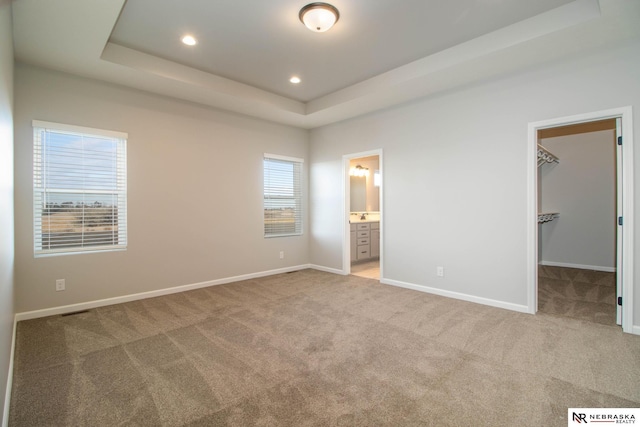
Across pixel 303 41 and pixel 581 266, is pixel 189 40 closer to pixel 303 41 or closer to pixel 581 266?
pixel 303 41

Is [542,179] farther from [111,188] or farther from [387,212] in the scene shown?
[111,188]

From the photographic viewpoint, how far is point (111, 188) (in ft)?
12.2

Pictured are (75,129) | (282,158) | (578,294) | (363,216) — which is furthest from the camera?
(363,216)

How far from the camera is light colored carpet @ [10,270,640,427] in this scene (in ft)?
5.82

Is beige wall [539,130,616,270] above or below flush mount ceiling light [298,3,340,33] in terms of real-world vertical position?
below

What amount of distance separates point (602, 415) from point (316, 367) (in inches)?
69.7

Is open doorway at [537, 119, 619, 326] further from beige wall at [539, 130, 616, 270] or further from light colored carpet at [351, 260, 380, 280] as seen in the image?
light colored carpet at [351, 260, 380, 280]

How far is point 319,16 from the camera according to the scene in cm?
258

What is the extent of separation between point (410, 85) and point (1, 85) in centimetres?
375

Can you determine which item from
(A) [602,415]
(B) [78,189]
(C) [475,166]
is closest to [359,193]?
(C) [475,166]

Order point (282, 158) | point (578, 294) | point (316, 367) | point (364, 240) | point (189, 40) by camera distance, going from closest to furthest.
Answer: point (316, 367) → point (189, 40) → point (578, 294) → point (282, 158) → point (364, 240)

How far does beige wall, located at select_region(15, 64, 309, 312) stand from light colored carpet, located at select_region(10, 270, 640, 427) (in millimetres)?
508

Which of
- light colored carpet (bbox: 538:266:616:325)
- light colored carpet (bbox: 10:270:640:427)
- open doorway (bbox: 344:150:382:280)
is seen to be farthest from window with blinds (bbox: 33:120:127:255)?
light colored carpet (bbox: 538:266:616:325)

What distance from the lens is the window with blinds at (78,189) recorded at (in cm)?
329
